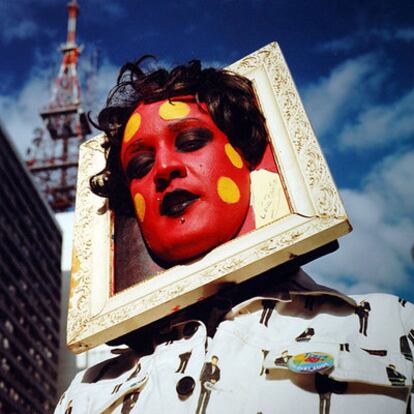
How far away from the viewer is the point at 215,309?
3.37 m

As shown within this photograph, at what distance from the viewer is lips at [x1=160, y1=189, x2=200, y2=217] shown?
3697 millimetres

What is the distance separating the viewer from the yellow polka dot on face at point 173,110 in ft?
13.4

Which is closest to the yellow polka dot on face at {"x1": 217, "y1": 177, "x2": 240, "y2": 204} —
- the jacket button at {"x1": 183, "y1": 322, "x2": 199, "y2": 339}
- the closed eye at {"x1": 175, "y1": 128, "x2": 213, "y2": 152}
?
the closed eye at {"x1": 175, "y1": 128, "x2": 213, "y2": 152}

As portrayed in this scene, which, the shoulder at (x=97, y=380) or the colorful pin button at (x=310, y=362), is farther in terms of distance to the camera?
the shoulder at (x=97, y=380)

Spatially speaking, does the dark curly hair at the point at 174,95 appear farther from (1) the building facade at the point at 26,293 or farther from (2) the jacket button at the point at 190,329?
(1) the building facade at the point at 26,293

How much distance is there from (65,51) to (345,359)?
42.9m

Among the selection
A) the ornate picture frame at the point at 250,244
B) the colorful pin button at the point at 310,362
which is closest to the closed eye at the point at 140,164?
the ornate picture frame at the point at 250,244

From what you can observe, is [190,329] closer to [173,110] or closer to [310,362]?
[310,362]

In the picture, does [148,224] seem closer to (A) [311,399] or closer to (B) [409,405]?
(A) [311,399]

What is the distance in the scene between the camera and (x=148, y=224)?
390 centimetres

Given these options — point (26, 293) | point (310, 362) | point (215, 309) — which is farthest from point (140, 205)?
point (26, 293)

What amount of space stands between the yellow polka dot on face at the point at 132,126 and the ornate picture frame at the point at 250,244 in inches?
28.7

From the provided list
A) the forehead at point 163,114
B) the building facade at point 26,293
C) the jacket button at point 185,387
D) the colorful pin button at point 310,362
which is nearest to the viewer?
the colorful pin button at point 310,362

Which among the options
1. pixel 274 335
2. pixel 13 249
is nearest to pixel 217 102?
pixel 274 335
